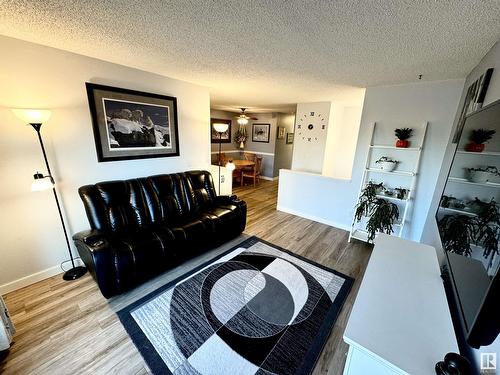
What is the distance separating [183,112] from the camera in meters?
3.07

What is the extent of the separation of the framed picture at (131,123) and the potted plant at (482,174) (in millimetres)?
3073

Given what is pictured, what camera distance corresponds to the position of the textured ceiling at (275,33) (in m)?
1.19

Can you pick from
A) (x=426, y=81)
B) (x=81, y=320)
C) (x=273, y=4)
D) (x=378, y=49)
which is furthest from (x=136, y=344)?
(x=426, y=81)

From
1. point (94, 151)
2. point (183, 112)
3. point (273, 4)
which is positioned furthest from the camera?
point (183, 112)

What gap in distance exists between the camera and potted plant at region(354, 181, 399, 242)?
2.64 meters

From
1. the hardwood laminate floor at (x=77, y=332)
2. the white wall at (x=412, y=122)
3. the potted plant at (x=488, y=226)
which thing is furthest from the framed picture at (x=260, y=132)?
the potted plant at (x=488, y=226)

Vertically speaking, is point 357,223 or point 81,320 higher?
point 357,223

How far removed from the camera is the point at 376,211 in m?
2.70

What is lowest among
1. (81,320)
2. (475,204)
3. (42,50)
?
(81,320)

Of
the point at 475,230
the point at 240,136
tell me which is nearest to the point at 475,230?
the point at 475,230

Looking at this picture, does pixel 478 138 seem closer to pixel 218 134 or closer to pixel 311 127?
pixel 311 127

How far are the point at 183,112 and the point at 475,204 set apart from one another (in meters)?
3.23

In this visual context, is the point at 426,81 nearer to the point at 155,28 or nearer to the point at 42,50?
the point at 155,28

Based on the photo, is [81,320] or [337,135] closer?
[81,320]
